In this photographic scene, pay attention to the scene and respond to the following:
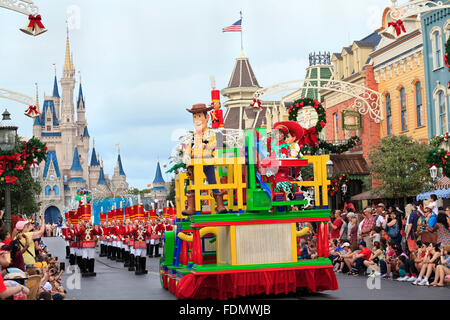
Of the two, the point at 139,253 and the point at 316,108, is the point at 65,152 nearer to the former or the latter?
the point at 316,108

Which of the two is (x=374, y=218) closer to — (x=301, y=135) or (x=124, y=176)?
(x=301, y=135)

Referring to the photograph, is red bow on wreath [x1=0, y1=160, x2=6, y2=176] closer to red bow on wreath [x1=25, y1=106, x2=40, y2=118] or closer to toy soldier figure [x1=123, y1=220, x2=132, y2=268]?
red bow on wreath [x1=25, y1=106, x2=40, y2=118]

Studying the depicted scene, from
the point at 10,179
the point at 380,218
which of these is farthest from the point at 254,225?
the point at 380,218

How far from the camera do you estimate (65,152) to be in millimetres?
176625

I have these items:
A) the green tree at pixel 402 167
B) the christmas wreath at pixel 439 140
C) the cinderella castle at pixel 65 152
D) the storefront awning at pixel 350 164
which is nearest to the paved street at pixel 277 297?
the christmas wreath at pixel 439 140

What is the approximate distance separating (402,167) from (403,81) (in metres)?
6.65

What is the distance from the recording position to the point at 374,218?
20453 millimetres

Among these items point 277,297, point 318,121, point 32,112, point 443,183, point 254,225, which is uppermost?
point 318,121

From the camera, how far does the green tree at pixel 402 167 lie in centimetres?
3105

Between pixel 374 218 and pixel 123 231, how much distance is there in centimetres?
926

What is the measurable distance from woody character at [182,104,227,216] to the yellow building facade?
2109 centimetres

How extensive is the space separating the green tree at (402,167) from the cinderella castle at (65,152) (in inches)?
5230

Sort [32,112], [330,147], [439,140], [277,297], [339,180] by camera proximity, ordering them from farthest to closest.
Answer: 1. [330,147]
2. [339,180]
3. [439,140]
4. [32,112]
5. [277,297]
